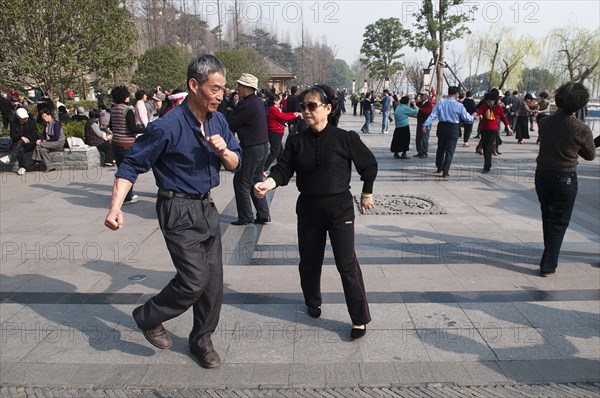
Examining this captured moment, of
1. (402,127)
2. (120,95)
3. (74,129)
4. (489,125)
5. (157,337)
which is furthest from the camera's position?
(74,129)

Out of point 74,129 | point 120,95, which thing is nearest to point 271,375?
point 120,95

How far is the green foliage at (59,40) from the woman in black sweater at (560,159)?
34.4 feet

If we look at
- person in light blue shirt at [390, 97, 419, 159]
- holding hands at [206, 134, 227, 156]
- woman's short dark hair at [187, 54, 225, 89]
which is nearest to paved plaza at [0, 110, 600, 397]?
holding hands at [206, 134, 227, 156]

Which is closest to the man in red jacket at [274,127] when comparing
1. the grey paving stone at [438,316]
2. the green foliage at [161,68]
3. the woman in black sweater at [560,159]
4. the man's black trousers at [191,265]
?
the woman in black sweater at [560,159]

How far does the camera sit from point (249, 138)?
610 cm

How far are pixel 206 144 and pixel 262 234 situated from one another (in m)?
3.34

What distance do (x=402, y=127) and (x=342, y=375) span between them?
974cm

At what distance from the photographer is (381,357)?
334 cm

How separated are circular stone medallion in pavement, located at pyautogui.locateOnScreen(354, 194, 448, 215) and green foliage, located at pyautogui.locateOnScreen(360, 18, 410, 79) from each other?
136ft

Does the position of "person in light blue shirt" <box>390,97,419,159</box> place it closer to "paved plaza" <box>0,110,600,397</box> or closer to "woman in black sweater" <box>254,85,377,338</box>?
"paved plaza" <box>0,110,600,397</box>

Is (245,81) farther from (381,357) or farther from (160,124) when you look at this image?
(381,357)

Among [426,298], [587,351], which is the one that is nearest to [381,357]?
[426,298]

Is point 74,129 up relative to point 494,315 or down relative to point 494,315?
up

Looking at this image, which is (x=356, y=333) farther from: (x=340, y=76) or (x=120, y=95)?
(x=340, y=76)
